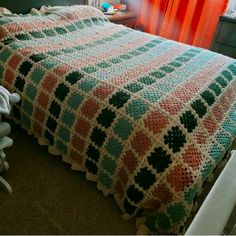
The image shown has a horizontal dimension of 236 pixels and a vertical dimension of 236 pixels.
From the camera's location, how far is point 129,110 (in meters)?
1.32

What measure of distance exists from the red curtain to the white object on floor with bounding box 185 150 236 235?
281 centimetres

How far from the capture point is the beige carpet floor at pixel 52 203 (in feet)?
4.58

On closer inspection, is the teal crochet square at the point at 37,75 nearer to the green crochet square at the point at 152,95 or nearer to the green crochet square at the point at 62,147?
the green crochet square at the point at 62,147

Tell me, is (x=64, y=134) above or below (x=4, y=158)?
above

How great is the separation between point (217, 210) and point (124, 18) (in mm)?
2886

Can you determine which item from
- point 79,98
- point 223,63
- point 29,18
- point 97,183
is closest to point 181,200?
point 97,183

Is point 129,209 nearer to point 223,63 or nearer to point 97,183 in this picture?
point 97,183

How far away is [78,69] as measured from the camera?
5.21 ft

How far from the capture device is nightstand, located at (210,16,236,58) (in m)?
2.89

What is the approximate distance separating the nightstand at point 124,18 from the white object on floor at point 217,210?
8.52 feet

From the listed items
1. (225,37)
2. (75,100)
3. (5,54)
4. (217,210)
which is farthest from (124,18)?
(217,210)

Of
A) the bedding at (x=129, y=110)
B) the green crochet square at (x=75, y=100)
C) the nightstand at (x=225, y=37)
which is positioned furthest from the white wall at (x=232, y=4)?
the green crochet square at (x=75, y=100)

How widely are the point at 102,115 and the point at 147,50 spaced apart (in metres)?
0.96

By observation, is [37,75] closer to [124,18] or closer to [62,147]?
[62,147]
